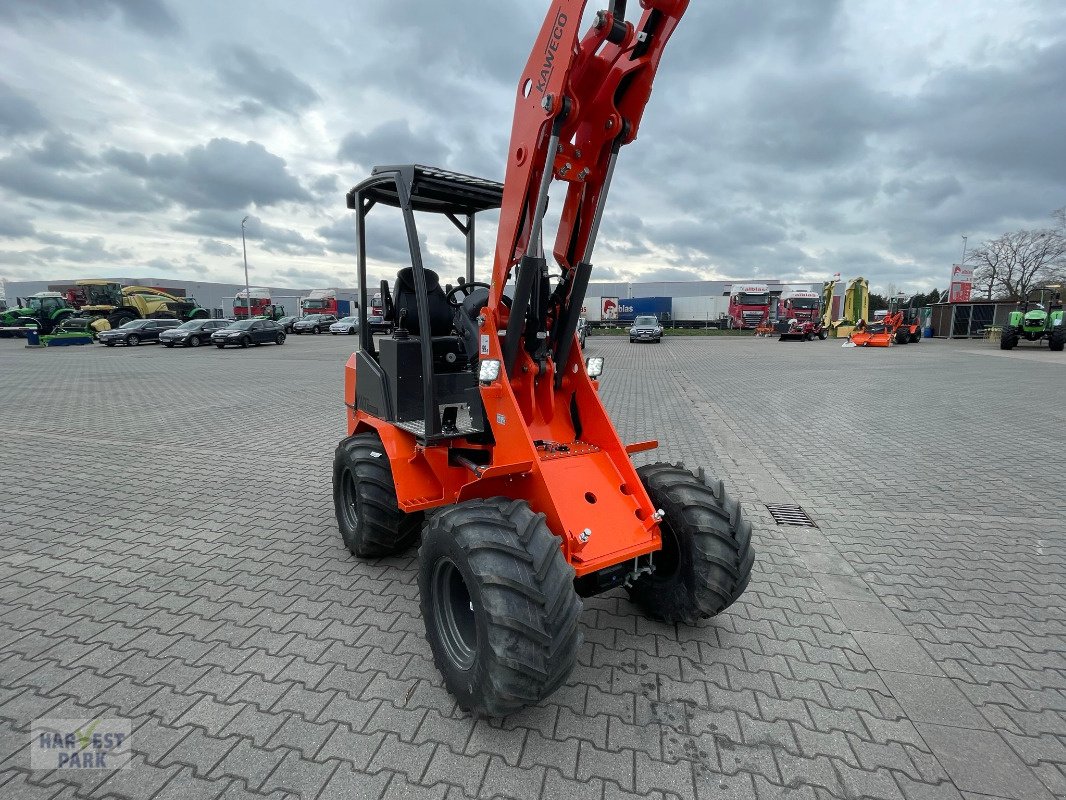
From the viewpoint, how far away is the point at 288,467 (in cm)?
690

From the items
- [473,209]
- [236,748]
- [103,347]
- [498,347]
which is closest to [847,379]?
[473,209]

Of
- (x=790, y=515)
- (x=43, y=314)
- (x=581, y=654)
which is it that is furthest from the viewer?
(x=43, y=314)

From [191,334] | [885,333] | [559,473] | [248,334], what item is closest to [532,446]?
[559,473]

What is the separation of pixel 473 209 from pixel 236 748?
13.8 ft

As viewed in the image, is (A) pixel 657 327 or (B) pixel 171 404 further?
(A) pixel 657 327

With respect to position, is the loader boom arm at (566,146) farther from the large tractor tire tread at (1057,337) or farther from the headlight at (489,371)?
the large tractor tire tread at (1057,337)

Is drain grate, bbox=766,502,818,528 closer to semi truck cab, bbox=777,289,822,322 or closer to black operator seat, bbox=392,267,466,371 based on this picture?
black operator seat, bbox=392,267,466,371

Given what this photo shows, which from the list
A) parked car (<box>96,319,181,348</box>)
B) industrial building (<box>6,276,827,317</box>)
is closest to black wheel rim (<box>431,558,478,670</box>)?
parked car (<box>96,319,181,348</box>)

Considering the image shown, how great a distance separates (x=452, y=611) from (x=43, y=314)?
45577 mm

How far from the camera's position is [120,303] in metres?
36.7

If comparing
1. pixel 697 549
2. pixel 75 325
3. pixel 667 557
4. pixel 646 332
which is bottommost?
pixel 667 557

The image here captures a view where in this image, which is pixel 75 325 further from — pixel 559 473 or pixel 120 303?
pixel 559 473

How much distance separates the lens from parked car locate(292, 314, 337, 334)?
41281 millimetres

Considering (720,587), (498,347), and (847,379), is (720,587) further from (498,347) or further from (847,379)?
(847,379)
